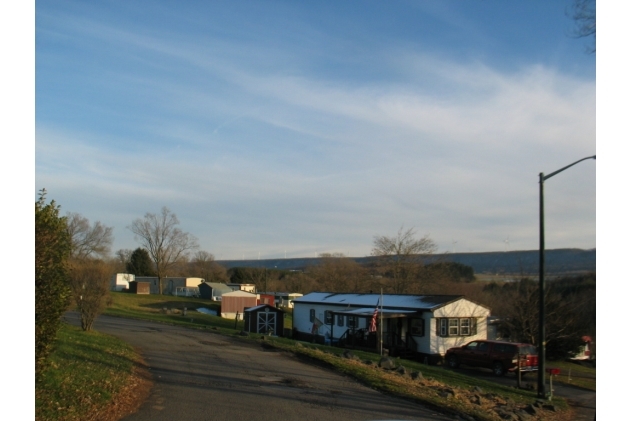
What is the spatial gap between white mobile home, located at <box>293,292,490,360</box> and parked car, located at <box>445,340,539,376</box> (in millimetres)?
5483

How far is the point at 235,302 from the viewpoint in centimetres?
5888

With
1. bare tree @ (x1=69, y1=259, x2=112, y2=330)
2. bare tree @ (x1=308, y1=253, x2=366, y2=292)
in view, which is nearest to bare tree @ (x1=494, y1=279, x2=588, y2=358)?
bare tree @ (x1=69, y1=259, x2=112, y2=330)

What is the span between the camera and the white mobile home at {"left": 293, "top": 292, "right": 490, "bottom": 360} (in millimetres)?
33438

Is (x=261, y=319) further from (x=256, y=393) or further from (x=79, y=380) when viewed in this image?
(x=79, y=380)

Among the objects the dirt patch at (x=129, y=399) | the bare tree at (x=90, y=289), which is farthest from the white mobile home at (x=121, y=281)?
the dirt patch at (x=129, y=399)

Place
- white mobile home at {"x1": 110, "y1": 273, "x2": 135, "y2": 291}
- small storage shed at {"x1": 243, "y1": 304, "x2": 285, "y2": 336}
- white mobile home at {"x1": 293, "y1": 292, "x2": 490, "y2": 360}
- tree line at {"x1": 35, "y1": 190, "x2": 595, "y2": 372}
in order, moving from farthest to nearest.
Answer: white mobile home at {"x1": 110, "y1": 273, "x2": 135, "y2": 291}
small storage shed at {"x1": 243, "y1": 304, "x2": 285, "y2": 336}
white mobile home at {"x1": 293, "y1": 292, "x2": 490, "y2": 360}
tree line at {"x1": 35, "y1": 190, "x2": 595, "y2": 372}

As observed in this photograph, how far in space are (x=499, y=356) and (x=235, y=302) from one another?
122 feet

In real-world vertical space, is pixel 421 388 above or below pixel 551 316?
above

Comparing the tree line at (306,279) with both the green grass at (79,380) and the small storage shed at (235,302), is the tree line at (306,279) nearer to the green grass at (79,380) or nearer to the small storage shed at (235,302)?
the green grass at (79,380)

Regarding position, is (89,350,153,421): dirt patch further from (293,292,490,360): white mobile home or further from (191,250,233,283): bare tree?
(191,250,233,283): bare tree

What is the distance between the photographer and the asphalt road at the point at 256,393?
32.7ft

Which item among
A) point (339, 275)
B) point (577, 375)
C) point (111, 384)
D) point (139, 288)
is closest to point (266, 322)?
point (577, 375)

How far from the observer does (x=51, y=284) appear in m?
8.69

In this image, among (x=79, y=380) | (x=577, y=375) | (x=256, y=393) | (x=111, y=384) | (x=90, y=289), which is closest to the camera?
(x=79, y=380)
